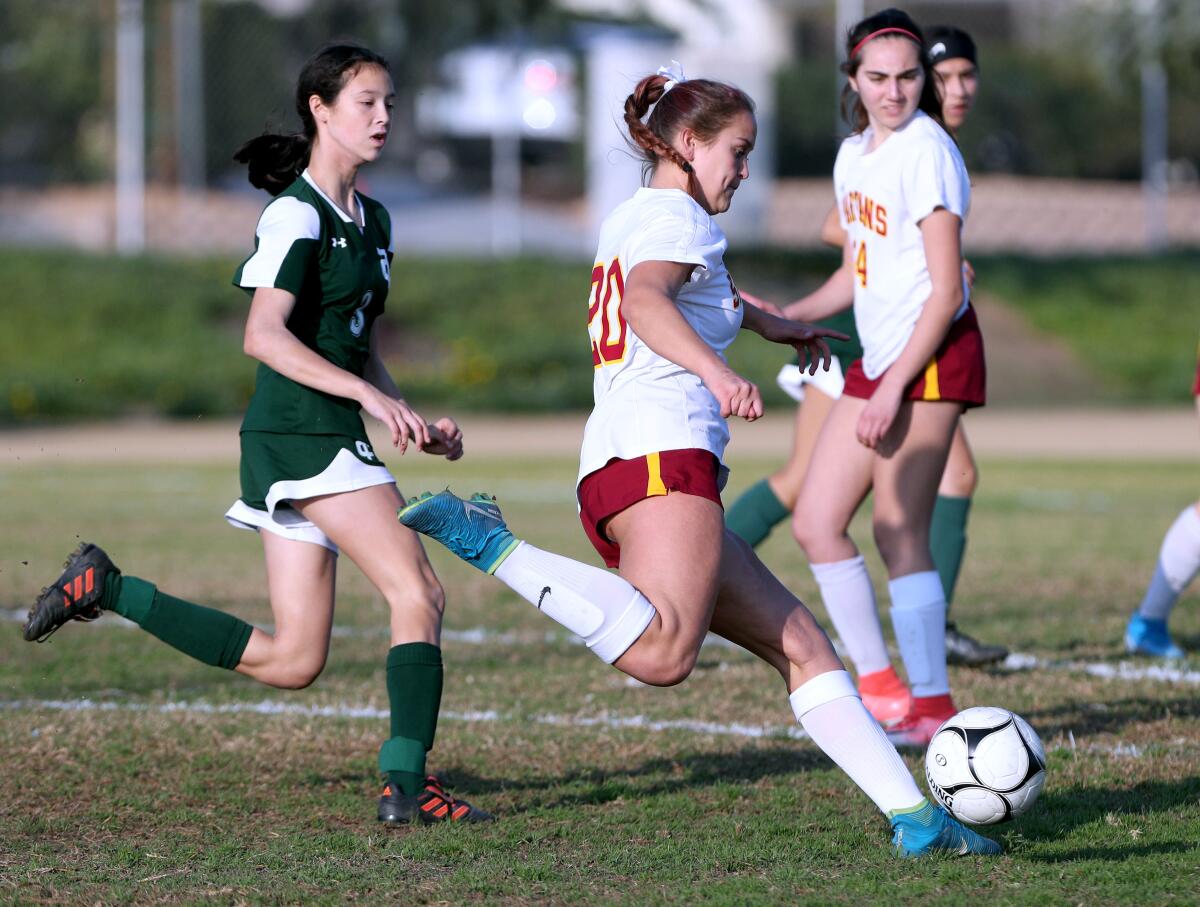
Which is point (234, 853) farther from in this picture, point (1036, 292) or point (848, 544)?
point (1036, 292)

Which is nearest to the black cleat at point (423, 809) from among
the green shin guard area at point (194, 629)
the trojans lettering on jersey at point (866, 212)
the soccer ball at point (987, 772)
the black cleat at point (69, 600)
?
the green shin guard area at point (194, 629)

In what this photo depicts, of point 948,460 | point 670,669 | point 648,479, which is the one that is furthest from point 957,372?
point 670,669

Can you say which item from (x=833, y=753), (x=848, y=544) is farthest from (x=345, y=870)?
(x=848, y=544)

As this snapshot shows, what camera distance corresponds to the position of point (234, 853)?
13.3 ft

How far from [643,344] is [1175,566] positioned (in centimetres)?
356

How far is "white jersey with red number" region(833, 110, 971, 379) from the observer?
496 cm

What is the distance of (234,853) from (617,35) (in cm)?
2456

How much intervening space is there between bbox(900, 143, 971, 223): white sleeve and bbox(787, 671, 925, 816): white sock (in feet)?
5.52

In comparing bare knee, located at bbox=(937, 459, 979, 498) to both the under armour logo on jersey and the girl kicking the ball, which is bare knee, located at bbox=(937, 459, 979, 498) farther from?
the under armour logo on jersey

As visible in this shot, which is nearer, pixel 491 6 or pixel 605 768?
pixel 605 768

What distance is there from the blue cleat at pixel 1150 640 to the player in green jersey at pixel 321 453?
11.2ft

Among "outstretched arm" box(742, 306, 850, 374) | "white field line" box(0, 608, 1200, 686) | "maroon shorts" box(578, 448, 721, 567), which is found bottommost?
"white field line" box(0, 608, 1200, 686)

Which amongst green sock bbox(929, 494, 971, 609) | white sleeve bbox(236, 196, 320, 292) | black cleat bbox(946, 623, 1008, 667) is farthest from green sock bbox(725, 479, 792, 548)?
white sleeve bbox(236, 196, 320, 292)

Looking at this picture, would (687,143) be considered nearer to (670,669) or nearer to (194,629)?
(670,669)
